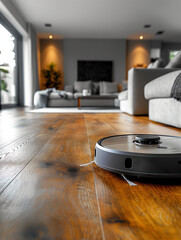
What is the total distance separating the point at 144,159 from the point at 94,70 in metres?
7.38

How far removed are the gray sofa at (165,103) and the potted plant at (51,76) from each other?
570 cm

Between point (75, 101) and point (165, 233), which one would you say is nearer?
point (165, 233)

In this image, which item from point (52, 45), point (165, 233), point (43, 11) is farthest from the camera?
point (52, 45)

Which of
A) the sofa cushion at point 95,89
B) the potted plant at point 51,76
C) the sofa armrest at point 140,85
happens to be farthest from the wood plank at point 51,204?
the potted plant at point 51,76

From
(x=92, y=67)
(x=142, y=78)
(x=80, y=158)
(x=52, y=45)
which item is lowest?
(x=80, y=158)

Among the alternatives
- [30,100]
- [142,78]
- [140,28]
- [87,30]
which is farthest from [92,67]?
[142,78]

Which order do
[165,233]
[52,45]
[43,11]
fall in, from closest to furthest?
[165,233] → [43,11] → [52,45]

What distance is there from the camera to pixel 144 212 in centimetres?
32

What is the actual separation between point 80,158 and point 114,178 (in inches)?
7.5

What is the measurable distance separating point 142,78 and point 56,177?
2285 mm

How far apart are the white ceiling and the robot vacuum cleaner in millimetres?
4805

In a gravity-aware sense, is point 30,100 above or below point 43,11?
below

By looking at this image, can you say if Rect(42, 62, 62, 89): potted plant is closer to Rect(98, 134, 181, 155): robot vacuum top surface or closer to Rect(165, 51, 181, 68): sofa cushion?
Rect(165, 51, 181, 68): sofa cushion

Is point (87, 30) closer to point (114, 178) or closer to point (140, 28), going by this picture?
point (140, 28)
